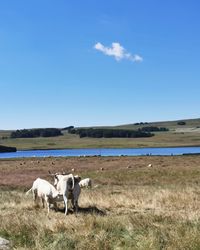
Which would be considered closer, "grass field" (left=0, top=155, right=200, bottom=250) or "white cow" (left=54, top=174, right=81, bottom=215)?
"grass field" (left=0, top=155, right=200, bottom=250)

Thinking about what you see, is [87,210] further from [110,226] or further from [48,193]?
[110,226]

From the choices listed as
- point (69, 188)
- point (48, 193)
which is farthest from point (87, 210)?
point (48, 193)

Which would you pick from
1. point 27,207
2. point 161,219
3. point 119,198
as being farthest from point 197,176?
point 161,219

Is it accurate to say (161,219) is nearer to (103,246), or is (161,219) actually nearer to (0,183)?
(103,246)

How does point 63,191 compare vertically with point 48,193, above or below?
above

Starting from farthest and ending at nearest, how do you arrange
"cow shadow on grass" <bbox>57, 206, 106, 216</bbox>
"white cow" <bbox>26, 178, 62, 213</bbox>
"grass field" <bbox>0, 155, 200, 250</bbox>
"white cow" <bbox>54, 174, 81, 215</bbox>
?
"white cow" <bbox>26, 178, 62, 213</bbox>, "white cow" <bbox>54, 174, 81, 215</bbox>, "cow shadow on grass" <bbox>57, 206, 106, 216</bbox>, "grass field" <bbox>0, 155, 200, 250</bbox>

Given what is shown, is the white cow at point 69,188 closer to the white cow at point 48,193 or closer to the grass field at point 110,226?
the white cow at point 48,193

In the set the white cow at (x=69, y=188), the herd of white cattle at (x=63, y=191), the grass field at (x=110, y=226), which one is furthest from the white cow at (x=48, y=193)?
the grass field at (x=110, y=226)

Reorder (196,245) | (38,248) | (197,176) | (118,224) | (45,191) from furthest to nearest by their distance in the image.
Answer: (197,176) → (45,191) → (118,224) → (38,248) → (196,245)

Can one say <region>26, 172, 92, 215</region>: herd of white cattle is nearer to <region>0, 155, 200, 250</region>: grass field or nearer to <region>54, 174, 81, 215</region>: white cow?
<region>54, 174, 81, 215</region>: white cow

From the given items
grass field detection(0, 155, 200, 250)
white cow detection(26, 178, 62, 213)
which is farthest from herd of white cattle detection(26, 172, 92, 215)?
grass field detection(0, 155, 200, 250)

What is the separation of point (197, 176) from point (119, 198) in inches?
822

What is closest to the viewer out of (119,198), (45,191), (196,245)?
(196,245)

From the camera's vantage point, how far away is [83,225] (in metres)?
14.4
